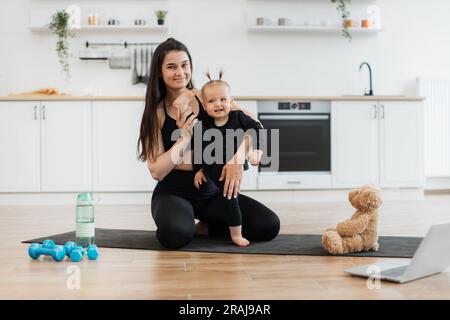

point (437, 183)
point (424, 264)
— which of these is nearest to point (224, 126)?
point (424, 264)

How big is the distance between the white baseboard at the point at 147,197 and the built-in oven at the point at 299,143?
0.08 metres

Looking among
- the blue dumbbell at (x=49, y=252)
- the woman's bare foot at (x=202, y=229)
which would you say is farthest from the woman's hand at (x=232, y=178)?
the blue dumbbell at (x=49, y=252)

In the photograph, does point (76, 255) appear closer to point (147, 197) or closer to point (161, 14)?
point (147, 197)

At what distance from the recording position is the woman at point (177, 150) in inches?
90.0

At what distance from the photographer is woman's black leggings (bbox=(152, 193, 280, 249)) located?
218cm

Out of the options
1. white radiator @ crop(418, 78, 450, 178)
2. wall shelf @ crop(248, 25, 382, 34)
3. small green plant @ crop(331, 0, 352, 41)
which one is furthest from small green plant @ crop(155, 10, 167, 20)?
white radiator @ crop(418, 78, 450, 178)

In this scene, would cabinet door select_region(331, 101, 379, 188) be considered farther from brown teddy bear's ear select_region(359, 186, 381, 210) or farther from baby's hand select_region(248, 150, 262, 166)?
brown teddy bear's ear select_region(359, 186, 381, 210)

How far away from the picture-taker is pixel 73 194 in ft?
14.8

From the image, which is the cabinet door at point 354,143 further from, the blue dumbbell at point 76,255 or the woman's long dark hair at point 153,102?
the blue dumbbell at point 76,255

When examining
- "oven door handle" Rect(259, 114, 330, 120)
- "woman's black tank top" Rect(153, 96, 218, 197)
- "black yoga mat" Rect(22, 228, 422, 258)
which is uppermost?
"oven door handle" Rect(259, 114, 330, 120)

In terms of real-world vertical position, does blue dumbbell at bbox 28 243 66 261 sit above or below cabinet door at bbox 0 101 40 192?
below

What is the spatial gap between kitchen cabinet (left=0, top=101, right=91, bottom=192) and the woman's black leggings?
2.27 meters

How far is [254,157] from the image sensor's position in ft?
7.24

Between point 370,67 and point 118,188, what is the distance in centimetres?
275
